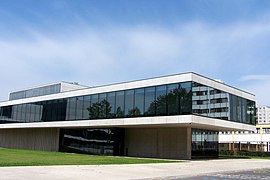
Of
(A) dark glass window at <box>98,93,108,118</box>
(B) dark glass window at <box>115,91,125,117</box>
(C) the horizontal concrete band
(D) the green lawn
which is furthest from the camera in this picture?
(A) dark glass window at <box>98,93,108,118</box>

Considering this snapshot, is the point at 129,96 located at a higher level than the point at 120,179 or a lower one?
higher

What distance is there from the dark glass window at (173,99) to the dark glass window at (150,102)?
1.73 m

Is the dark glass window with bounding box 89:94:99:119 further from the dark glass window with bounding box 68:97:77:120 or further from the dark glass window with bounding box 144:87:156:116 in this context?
the dark glass window with bounding box 144:87:156:116

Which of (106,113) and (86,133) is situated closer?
(106,113)

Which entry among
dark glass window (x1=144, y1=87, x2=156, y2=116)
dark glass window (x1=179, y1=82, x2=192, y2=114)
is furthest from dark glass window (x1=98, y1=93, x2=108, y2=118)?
dark glass window (x1=179, y1=82, x2=192, y2=114)

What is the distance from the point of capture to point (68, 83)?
185 ft

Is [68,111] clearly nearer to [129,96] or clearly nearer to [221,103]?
[129,96]

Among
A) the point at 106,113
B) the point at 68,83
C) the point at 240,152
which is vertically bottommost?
the point at 240,152

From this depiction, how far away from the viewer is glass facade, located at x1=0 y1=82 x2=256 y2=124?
30.0 m

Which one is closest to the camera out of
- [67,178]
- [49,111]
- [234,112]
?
[67,178]

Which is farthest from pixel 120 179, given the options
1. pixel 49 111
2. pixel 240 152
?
pixel 240 152

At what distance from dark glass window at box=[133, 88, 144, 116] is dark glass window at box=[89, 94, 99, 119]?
5.64m

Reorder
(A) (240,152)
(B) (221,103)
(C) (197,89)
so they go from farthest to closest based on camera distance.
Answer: (A) (240,152), (B) (221,103), (C) (197,89)

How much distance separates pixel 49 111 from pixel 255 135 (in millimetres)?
45966
